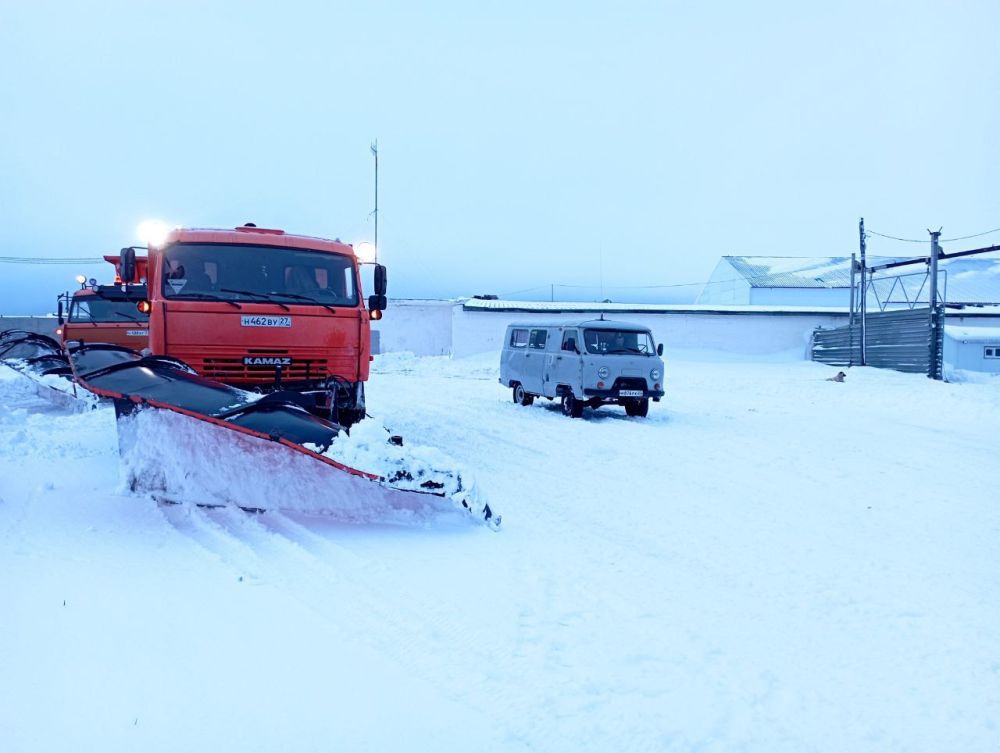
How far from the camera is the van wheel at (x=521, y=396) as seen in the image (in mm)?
15445

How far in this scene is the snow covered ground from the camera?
2.75 metres

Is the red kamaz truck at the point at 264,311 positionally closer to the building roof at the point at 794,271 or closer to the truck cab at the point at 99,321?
the truck cab at the point at 99,321

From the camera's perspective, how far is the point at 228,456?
5.12 m

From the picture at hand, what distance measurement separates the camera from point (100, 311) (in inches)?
546

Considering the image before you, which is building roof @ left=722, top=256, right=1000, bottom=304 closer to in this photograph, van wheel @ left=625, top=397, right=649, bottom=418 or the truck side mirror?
van wheel @ left=625, top=397, right=649, bottom=418

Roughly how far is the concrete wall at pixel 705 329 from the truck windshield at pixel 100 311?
771 inches

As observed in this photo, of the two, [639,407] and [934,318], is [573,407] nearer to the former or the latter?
[639,407]

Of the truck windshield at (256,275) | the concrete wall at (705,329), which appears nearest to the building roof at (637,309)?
the concrete wall at (705,329)

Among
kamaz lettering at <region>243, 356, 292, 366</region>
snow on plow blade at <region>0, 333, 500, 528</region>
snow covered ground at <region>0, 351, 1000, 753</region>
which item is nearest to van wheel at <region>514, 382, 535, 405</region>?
snow covered ground at <region>0, 351, 1000, 753</region>

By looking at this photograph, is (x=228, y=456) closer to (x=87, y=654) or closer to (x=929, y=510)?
(x=87, y=654)

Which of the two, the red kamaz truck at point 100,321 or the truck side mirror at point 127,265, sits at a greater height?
the truck side mirror at point 127,265

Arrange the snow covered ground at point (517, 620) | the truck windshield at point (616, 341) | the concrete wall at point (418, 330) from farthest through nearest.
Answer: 1. the concrete wall at point (418, 330)
2. the truck windshield at point (616, 341)
3. the snow covered ground at point (517, 620)

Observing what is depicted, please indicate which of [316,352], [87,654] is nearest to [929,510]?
[316,352]

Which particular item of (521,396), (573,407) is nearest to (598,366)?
(573,407)
